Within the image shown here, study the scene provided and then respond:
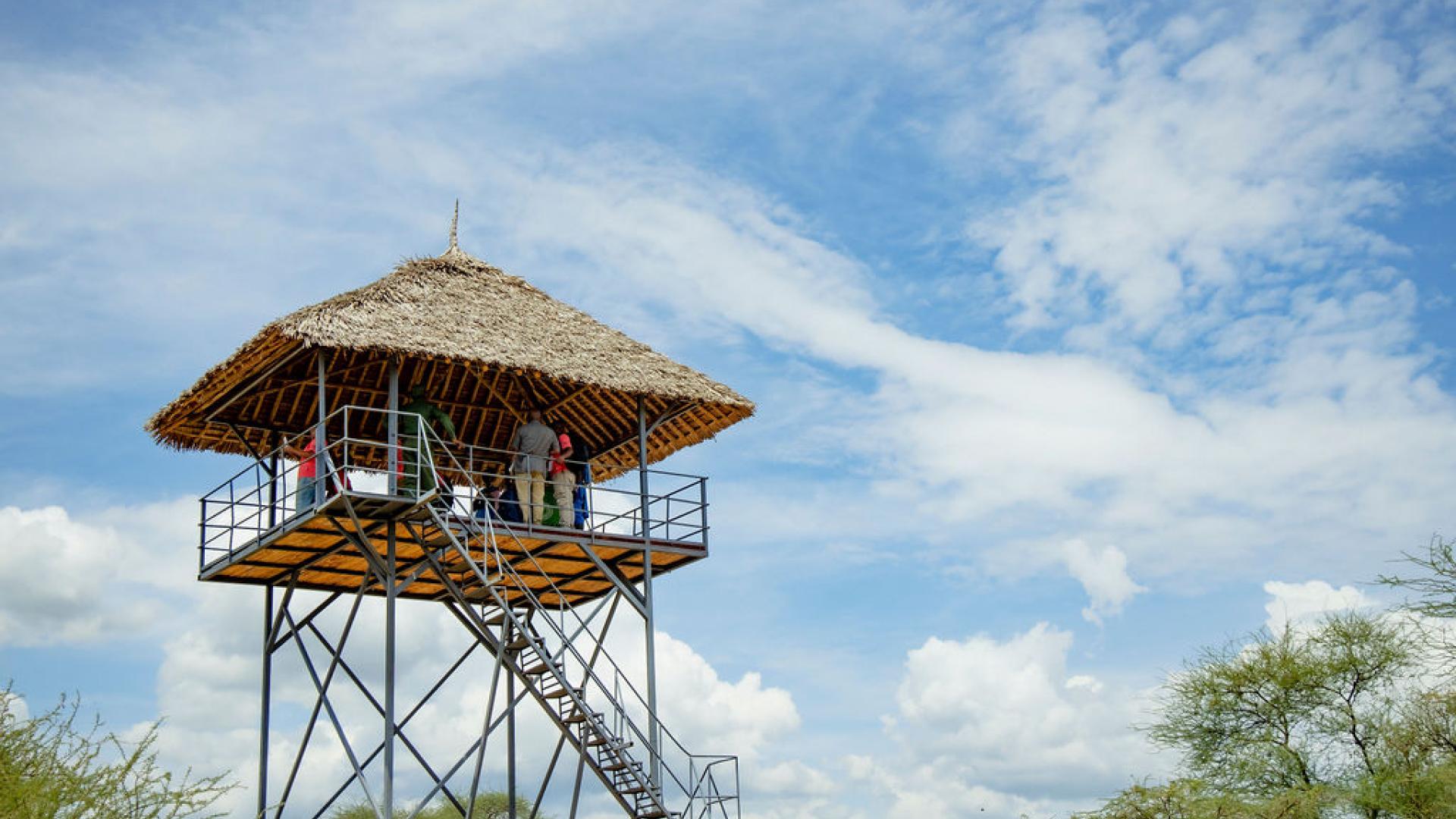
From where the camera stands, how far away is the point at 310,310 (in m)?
21.1

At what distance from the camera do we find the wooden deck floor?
66.6 ft

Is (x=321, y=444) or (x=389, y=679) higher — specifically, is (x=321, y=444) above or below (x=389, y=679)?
above

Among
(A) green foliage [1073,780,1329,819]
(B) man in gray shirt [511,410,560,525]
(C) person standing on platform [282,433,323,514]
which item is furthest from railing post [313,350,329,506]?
(A) green foliage [1073,780,1329,819]

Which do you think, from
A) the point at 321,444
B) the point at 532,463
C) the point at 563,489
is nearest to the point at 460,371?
the point at 532,463

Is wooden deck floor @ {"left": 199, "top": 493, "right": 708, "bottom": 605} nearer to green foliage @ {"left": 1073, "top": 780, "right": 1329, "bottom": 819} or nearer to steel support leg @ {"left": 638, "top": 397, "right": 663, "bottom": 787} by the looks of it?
steel support leg @ {"left": 638, "top": 397, "right": 663, "bottom": 787}

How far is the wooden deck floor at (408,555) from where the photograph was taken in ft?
66.6

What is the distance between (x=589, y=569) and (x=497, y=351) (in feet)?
12.1

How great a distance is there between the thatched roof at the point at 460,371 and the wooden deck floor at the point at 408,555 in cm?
156

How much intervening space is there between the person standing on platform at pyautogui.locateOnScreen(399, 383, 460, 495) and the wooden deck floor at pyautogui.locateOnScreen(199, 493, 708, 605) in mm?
510

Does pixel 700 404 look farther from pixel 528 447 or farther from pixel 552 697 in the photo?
pixel 552 697

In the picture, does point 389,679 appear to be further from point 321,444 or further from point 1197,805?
point 1197,805

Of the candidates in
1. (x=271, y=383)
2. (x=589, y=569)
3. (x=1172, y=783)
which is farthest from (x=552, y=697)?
(x=1172, y=783)

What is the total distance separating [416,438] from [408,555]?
2.13 m

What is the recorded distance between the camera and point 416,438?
20.6m
